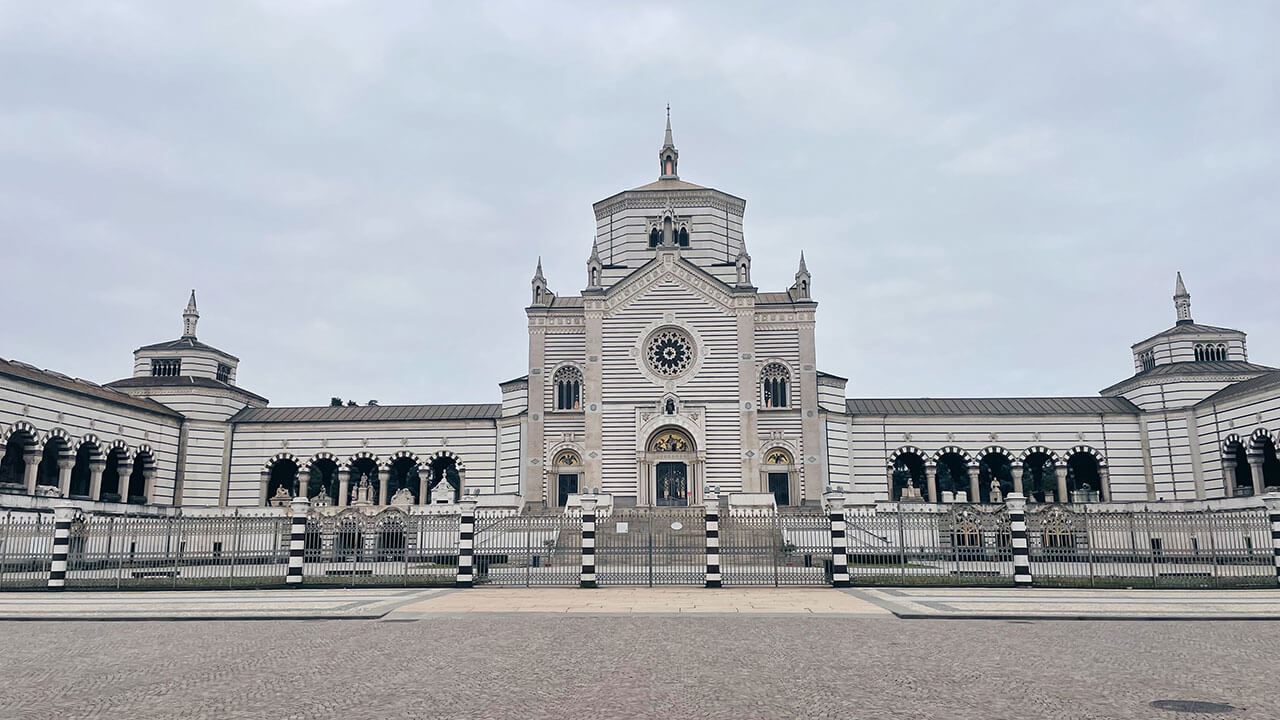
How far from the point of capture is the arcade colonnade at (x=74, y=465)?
37.8 meters

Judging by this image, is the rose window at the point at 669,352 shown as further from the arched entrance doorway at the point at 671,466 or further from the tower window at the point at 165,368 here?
the tower window at the point at 165,368

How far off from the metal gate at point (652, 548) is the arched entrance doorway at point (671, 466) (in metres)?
3.86

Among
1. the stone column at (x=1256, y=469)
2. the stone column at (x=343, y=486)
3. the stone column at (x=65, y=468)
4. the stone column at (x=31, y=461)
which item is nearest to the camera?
the stone column at (x=31, y=461)

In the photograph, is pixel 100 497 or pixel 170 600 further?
pixel 100 497

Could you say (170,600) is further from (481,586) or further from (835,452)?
(835,452)

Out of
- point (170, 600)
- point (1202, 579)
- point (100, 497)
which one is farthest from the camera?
point (100, 497)

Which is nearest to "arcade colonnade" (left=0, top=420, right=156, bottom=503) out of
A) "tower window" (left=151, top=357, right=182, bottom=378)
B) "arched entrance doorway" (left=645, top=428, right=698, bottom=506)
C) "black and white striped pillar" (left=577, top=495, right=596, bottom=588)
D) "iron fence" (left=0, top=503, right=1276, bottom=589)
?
"tower window" (left=151, top=357, right=182, bottom=378)

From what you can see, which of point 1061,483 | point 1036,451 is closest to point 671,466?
→ point 1036,451

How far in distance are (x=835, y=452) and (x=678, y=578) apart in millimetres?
24627

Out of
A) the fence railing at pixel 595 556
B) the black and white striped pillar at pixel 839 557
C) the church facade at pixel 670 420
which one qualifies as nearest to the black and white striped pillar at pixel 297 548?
the fence railing at pixel 595 556

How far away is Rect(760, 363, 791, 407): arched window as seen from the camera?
45781mm

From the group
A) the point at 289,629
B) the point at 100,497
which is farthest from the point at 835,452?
the point at 289,629

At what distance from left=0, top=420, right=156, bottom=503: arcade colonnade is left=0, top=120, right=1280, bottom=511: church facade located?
0.12 meters

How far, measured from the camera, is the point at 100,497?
136 ft
